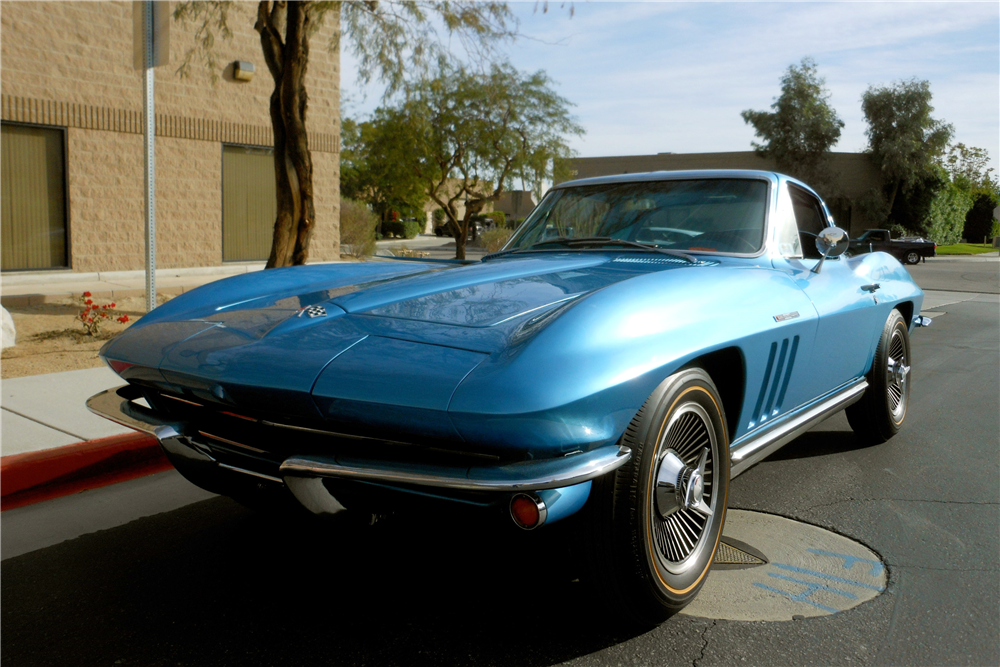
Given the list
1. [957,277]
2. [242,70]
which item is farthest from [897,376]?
[957,277]

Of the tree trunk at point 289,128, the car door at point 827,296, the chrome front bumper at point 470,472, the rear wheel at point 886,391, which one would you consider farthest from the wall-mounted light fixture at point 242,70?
the chrome front bumper at point 470,472

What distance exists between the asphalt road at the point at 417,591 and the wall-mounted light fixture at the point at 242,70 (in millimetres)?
11198

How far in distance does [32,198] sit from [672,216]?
11.1 metres

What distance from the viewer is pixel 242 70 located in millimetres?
13711

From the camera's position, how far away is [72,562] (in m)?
3.15

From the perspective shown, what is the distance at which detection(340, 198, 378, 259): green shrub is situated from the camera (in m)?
20.9

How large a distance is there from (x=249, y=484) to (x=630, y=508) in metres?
1.15

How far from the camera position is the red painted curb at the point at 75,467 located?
3.98 meters

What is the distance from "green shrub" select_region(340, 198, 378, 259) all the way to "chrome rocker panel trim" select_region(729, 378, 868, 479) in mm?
17115

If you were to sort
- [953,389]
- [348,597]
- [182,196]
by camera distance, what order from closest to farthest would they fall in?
[348,597]
[953,389]
[182,196]

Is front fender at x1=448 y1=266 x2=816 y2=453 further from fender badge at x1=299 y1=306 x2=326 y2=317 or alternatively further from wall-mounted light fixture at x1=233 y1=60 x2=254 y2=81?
wall-mounted light fixture at x1=233 y1=60 x2=254 y2=81

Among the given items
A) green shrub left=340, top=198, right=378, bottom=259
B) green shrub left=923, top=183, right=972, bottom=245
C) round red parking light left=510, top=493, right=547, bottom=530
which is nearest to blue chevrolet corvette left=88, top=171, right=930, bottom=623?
round red parking light left=510, top=493, right=547, bottom=530

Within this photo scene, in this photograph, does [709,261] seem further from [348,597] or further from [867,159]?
[867,159]

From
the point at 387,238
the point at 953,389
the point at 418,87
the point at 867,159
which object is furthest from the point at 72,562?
the point at 867,159
